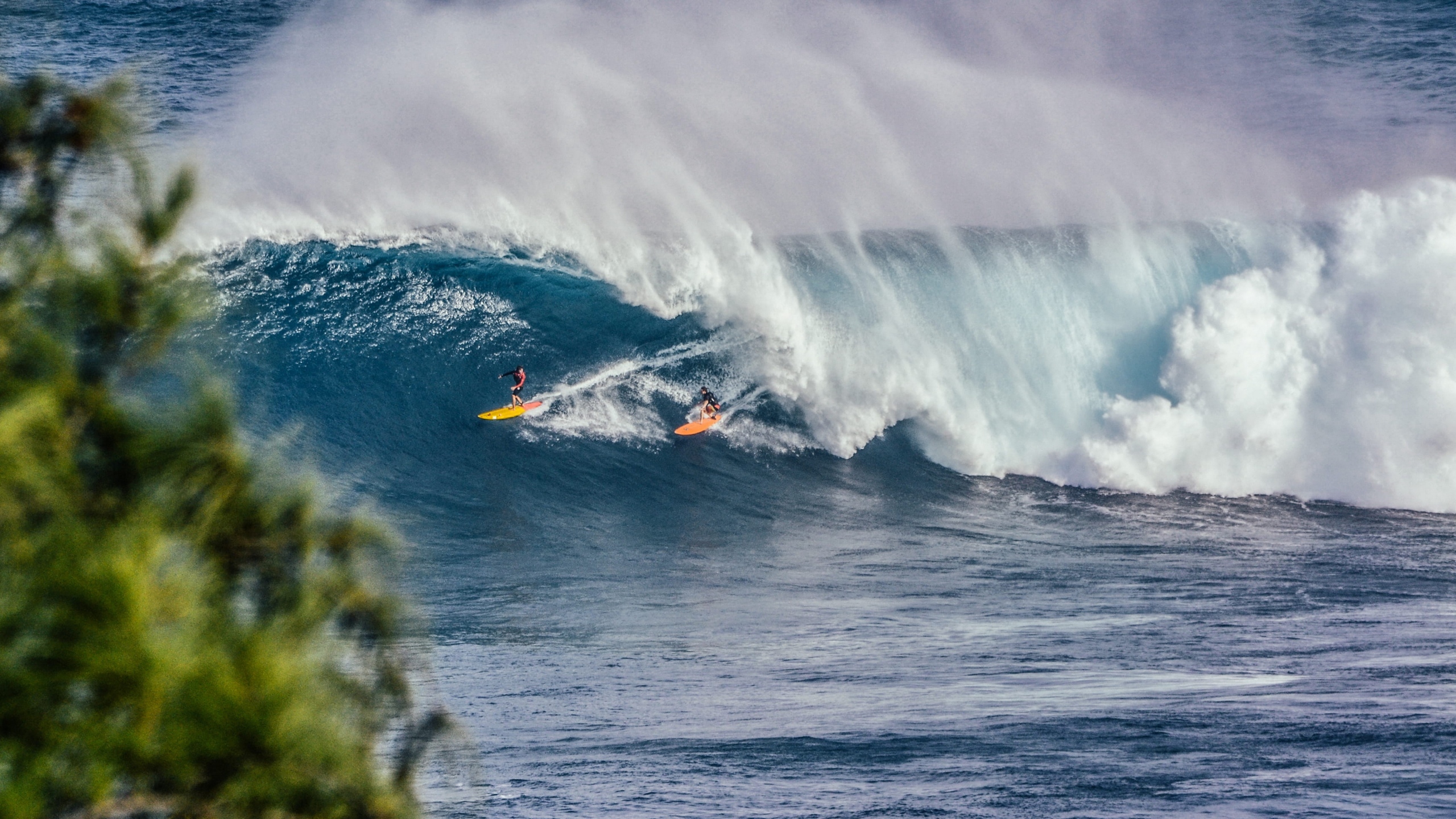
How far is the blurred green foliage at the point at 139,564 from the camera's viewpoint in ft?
5.57

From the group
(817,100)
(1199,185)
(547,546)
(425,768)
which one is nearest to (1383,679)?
(425,768)

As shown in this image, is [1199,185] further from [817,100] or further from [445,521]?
[445,521]

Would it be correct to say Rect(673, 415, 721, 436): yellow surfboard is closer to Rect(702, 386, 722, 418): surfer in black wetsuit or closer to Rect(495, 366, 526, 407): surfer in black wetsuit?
Rect(702, 386, 722, 418): surfer in black wetsuit

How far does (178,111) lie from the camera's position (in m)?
24.0

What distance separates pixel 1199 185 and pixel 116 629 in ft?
80.8

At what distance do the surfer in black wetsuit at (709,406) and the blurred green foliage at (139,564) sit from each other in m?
14.4

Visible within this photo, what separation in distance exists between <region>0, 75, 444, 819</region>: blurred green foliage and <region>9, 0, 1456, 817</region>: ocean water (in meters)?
0.23

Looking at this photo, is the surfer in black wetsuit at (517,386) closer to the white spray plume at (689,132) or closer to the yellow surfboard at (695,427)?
the yellow surfboard at (695,427)

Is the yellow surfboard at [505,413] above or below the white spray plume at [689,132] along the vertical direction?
below

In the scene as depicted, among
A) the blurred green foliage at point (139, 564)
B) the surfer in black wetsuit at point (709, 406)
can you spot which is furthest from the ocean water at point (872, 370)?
the surfer in black wetsuit at point (709, 406)

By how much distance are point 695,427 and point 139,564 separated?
15.2 meters

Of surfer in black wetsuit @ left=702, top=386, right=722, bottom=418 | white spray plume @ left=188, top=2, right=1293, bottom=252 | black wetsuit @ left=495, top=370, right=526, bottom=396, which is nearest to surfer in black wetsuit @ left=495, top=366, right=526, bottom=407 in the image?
black wetsuit @ left=495, top=370, right=526, bottom=396

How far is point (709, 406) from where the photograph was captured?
1695 cm

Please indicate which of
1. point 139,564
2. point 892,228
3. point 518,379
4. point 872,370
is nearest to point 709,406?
point 518,379
